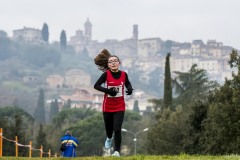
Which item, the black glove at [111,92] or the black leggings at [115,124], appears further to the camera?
the black leggings at [115,124]

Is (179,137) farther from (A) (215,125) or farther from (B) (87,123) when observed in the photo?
(B) (87,123)

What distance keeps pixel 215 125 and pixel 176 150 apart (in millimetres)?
13627

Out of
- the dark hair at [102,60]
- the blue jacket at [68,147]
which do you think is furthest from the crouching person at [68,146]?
the dark hair at [102,60]

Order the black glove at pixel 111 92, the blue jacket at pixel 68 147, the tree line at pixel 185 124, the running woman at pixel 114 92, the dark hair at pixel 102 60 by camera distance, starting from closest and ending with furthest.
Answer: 1. the black glove at pixel 111 92
2. the running woman at pixel 114 92
3. the dark hair at pixel 102 60
4. the blue jacket at pixel 68 147
5. the tree line at pixel 185 124

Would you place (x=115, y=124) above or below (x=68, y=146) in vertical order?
above

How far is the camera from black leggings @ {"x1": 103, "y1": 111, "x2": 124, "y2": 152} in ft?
35.2

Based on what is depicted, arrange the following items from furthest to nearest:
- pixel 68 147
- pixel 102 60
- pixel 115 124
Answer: pixel 68 147 → pixel 102 60 → pixel 115 124

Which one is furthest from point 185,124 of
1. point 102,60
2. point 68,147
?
point 102,60

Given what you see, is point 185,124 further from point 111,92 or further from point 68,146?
point 111,92

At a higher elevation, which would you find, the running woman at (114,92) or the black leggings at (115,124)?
the running woman at (114,92)

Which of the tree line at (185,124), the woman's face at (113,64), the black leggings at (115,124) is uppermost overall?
the woman's face at (113,64)

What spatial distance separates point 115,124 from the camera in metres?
10.7

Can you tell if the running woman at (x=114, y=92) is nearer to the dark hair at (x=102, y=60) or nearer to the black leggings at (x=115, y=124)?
the black leggings at (x=115, y=124)

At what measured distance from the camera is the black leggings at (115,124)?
10719mm
